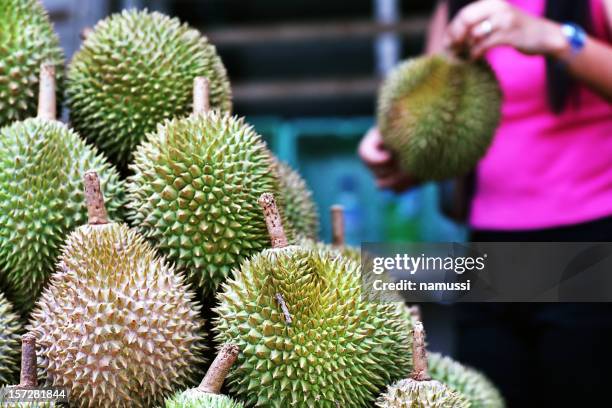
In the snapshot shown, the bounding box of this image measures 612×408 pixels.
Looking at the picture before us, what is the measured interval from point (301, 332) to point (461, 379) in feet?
1.48

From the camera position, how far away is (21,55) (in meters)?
1.45

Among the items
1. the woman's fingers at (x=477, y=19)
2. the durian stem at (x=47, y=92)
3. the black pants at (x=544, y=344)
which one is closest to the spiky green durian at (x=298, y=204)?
the durian stem at (x=47, y=92)

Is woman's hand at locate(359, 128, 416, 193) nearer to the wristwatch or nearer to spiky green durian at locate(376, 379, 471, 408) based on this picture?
the wristwatch

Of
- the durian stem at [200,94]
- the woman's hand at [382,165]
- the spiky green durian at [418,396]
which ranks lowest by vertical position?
the spiky green durian at [418,396]

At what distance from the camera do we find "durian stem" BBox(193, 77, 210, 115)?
53.6 inches

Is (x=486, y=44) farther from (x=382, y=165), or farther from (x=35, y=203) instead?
(x=35, y=203)

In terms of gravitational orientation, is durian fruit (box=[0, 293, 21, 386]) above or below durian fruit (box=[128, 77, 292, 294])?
below

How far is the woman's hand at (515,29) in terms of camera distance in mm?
1749

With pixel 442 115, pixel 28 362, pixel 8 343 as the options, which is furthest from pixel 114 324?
pixel 442 115

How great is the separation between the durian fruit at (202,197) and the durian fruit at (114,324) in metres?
0.06

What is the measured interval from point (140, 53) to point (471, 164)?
1024 mm

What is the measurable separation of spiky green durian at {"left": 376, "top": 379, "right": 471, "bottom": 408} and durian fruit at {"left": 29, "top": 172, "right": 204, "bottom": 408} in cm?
33

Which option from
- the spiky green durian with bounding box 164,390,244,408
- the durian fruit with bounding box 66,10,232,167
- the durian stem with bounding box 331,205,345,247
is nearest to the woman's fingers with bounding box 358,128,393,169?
the durian stem with bounding box 331,205,345,247

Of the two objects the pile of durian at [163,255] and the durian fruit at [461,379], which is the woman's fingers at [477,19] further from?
the durian fruit at [461,379]
